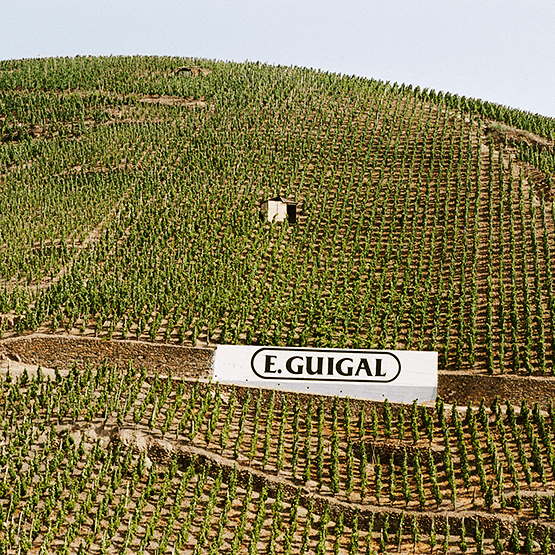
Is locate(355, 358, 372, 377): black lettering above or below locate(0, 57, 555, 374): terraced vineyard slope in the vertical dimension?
below

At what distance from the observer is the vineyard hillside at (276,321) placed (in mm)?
18562

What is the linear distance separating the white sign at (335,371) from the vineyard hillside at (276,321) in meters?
0.54

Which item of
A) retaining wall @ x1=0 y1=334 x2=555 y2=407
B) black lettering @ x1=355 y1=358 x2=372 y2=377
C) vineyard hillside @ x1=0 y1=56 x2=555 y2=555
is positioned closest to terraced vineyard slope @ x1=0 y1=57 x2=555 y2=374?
vineyard hillside @ x1=0 y1=56 x2=555 y2=555

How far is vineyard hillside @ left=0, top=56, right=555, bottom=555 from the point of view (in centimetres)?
1856

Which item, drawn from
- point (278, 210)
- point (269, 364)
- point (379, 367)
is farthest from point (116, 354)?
point (278, 210)

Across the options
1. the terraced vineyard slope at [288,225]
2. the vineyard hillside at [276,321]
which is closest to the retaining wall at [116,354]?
the vineyard hillside at [276,321]

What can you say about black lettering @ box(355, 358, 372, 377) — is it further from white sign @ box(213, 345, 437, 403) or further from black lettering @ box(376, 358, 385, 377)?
black lettering @ box(376, 358, 385, 377)

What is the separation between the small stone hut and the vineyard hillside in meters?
0.53

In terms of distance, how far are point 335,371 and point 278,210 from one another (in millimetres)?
13924

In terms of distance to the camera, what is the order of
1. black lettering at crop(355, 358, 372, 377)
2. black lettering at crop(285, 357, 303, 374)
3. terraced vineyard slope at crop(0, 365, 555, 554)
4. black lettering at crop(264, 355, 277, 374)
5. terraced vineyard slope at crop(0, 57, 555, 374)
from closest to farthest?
terraced vineyard slope at crop(0, 365, 555, 554)
black lettering at crop(355, 358, 372, 377)
black lettering at crop(285, 357, 303, 374)
black lettering at crop(264, 355, 277, 374)
terraced vineyard slope at crop(0, 57, 555, 374)

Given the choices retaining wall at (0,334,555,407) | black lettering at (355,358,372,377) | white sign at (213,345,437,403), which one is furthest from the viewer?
retaining wall at (0,334,555,407)

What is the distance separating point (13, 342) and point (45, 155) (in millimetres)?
23689

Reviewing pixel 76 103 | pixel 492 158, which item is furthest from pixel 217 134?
pixel 492 158

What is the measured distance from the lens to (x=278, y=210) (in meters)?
36.2
